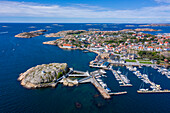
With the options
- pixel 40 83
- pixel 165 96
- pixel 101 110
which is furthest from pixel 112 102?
pixel 40 83

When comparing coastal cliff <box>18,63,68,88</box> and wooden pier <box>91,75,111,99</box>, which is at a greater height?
coastal cliff <box>18,63,68,88</box>

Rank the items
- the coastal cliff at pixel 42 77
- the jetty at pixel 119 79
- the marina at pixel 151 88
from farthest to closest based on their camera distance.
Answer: the jetty at pixel 119 79, the coastal cliff at pixel 42 77, the marina at pixel 151 88

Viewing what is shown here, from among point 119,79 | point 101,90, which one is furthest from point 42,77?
point 119,79

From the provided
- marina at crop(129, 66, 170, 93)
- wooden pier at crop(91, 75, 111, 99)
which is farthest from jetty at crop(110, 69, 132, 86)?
wooden pier at crop(91, 75, 111, 99)

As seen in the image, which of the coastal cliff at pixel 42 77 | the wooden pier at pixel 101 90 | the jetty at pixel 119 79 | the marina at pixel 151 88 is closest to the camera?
the wooden pier at pixel 101 90

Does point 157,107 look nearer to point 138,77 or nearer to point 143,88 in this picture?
point 143,88

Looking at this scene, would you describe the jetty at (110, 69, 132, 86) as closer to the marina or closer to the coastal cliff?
the marina

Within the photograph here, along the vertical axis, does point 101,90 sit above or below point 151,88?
above

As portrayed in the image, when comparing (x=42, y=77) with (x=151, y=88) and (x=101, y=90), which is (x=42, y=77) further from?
(x=151, y=88)

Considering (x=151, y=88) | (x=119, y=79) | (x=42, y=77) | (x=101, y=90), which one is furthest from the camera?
(x=119, y=79)

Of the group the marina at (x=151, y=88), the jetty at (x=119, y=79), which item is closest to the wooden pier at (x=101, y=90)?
the jetty at (x=119, y=79)

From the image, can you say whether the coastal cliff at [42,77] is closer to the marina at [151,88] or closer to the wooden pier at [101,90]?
the wooden pier at [101,90]

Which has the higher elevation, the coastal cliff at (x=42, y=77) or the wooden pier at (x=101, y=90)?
the coastal cliff at (x=42, y=77)
